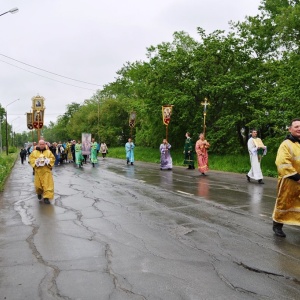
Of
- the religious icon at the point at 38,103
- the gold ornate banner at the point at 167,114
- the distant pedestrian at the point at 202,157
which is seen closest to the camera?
the distant pedestrian at the point at 202,157

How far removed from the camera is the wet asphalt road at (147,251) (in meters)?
3.65

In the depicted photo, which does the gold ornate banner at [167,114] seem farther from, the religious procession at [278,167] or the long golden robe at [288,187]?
the long golden robe at [288,187]

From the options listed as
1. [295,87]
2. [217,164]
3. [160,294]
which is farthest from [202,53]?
[160,294]

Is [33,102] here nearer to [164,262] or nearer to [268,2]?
[164,262]

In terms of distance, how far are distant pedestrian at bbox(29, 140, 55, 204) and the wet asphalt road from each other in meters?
0.55

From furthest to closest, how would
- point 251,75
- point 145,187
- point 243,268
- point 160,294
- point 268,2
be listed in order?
point 268,2 → point 251,75 → point 145,187 → point 243,268 → point 160,294

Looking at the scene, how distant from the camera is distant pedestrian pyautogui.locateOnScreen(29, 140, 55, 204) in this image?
9.58m

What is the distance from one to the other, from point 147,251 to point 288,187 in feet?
8.10

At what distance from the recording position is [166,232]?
19.5ft

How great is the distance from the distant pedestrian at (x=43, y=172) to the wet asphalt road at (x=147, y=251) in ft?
1.82

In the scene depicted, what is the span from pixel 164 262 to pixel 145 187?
7493 millimetres

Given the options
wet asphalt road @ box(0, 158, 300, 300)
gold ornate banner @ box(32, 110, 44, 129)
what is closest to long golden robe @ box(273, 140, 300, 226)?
wet asphalt road @ box(0, 158, 300, 300)

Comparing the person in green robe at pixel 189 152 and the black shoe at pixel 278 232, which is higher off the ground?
the person in green robe at pixel 189 152

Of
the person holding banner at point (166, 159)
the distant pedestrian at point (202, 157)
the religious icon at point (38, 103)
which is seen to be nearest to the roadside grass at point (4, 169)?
the religious icon at point (38, 103)
